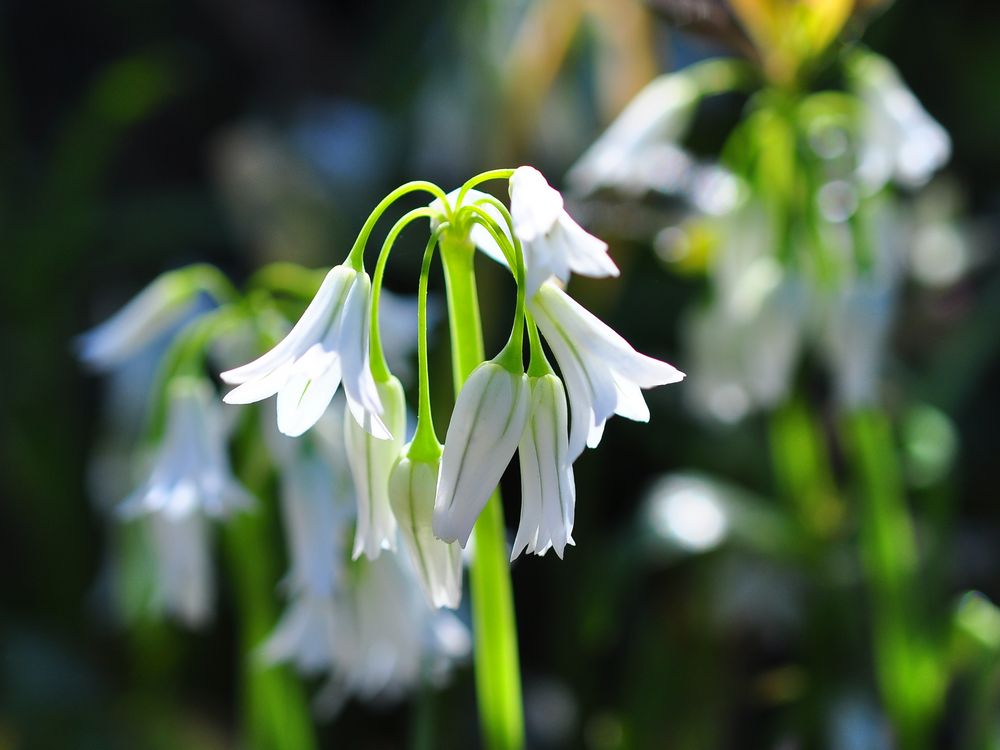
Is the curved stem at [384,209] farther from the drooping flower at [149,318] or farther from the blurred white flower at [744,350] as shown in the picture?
the blurred white flower at [744,350]

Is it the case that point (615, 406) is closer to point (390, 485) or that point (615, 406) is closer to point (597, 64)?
point (390, 485)

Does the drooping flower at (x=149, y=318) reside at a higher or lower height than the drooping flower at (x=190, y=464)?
higher

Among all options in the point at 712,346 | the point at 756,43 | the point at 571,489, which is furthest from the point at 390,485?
the point at 756,43

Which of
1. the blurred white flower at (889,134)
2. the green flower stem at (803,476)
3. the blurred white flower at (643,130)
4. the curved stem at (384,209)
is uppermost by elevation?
the blurred white flower at (643,130)

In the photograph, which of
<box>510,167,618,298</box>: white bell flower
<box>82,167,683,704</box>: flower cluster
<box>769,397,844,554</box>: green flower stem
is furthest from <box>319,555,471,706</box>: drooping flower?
<box>769,397,844,554</box>: green flower stem

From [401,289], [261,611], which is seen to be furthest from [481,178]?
[401,289]

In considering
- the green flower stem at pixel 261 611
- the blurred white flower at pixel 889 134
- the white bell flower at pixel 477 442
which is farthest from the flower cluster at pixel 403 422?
the blurred white flower at pixel 889 134
